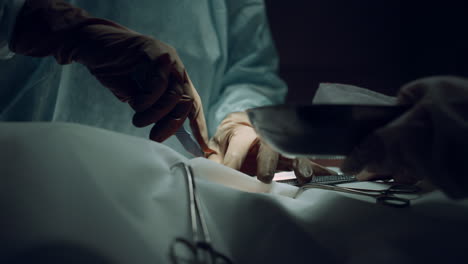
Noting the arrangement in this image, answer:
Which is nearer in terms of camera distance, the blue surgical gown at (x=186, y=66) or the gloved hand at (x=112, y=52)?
the gloved hand at (x=112, y=52)

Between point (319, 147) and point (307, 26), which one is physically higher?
point (319, 147)

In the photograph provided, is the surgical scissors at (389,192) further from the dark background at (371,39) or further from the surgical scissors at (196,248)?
the dark background at (371,39)

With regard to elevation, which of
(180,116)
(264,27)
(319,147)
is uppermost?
(319,147)

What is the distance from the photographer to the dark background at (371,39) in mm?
1898

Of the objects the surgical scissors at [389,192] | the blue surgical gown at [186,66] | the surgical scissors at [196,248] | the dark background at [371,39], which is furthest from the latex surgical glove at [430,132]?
the dark background at [371,39]

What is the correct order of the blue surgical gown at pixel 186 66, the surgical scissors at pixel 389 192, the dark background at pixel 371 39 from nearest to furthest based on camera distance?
the surgical scissors at pixel 389 192 < the blue surgical gown at pixel 186 66 < the dark background at pixel 371 39

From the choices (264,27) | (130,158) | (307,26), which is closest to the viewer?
(130,158)

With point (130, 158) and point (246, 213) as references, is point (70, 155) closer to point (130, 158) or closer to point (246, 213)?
point (130, 158)

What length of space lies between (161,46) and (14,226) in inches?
25.5

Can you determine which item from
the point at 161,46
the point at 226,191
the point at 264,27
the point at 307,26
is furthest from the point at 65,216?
the point at 307,26

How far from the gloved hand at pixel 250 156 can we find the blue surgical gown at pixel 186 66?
20 centimetres

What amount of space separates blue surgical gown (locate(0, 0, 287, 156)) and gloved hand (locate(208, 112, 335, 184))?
0.20 m

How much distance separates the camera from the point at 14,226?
228 mm

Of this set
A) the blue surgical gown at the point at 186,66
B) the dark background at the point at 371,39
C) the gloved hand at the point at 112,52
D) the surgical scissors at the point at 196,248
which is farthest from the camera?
the dark background at the point at 371,39
